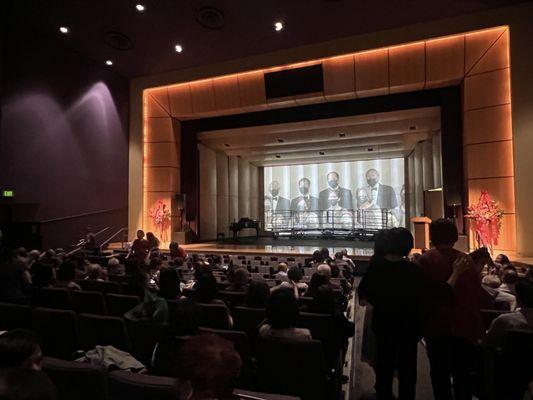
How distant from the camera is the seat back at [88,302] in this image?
334cm

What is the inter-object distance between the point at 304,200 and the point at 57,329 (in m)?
17.3

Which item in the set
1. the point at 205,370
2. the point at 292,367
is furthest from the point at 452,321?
the point at 205,370


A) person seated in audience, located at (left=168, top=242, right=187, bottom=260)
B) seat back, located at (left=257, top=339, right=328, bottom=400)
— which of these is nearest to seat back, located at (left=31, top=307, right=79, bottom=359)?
seat back, located at (left=257, top=339, right=328, bottom=400)

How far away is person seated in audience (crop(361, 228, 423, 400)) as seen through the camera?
6.56 feet

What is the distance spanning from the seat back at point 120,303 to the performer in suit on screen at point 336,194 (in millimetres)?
16284

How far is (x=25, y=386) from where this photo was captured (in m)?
1.16

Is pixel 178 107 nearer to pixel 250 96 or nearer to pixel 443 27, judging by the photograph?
pixel 250 96

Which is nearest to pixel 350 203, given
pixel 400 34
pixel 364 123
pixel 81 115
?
pixel 364 123

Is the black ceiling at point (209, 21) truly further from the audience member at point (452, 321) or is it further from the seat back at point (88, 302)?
the audience member at point (452, 321)

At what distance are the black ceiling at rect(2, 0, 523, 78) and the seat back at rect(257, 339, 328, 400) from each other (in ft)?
29.1

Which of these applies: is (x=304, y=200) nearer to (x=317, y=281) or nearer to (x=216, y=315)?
(x=317, y=281)

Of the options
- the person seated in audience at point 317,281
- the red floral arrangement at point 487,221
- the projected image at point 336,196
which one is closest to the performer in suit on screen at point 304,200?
the projected image at point 336,196

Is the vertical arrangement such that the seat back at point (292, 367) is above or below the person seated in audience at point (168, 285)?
below

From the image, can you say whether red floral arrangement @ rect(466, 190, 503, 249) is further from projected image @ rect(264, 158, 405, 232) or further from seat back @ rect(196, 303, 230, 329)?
seat back @ rect(196, 303, 230, 329)
